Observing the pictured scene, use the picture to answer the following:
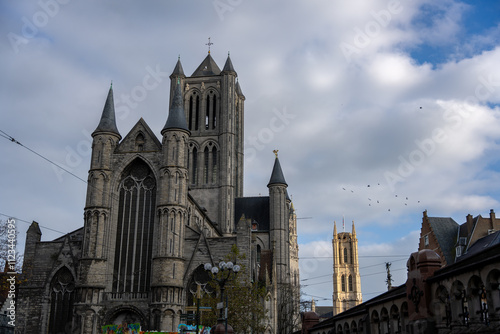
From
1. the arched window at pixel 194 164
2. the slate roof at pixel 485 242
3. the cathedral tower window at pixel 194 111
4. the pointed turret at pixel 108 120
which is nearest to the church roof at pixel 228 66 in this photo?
the cathedral tower window at pixel 194 111

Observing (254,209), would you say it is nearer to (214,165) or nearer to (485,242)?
(214,165)

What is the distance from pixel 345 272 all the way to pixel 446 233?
91336 millimetres

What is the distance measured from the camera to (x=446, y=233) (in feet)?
143

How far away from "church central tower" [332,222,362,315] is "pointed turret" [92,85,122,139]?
95.5 m

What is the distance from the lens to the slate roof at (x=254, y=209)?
6197 centimetres

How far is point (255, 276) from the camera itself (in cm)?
4875

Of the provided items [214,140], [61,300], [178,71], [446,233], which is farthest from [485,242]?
[178,71]

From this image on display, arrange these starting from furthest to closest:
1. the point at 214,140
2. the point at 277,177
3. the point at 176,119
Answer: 1. the point at 214,140
2. the point at 277,177
3. the point at 176,119

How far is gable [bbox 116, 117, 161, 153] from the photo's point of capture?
42.3 metres

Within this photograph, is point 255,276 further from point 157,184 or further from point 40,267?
point 40,267

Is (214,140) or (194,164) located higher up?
(214,140)

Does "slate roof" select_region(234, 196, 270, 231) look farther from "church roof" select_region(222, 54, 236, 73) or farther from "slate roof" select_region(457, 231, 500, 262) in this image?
"slate roof" select_region(457, 231, 500, 262)

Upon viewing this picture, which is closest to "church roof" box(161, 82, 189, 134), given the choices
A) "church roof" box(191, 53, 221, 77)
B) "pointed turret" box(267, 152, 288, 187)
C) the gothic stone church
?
the gothic stone church

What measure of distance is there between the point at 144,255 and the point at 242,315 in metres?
10.8
